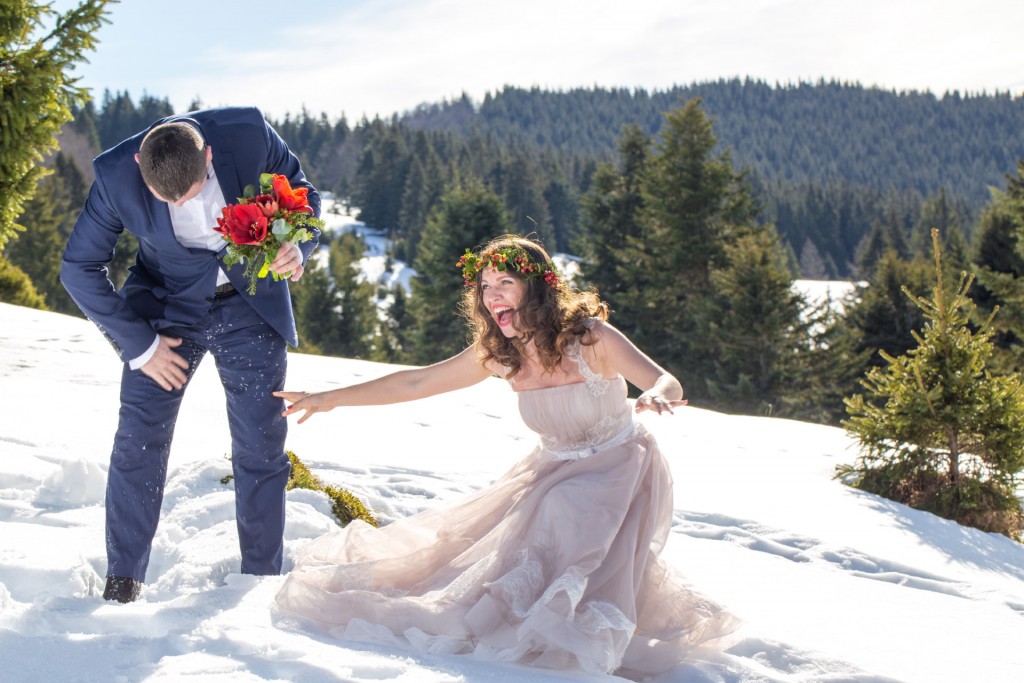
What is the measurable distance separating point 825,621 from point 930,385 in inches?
163

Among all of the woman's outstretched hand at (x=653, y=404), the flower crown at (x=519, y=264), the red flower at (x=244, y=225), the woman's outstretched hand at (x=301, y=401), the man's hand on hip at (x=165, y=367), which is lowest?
the woman's outstretched hand at (x=301, y=401)

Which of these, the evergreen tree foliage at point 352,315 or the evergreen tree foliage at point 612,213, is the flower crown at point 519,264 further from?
the evergreen tree foliage at point 352,315

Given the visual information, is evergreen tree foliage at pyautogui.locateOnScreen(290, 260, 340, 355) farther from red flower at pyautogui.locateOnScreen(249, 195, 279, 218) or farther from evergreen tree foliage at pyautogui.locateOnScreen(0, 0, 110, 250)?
red flower at pyautogui.locateOnScreen(249, 195, 279, 218)

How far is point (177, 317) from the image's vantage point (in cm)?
362

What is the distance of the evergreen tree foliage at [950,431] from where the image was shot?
7.48 m

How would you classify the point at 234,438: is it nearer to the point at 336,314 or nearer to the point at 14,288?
the point at 14,288


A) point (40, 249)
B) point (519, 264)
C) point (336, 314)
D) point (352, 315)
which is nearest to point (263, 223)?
point (519, 264)

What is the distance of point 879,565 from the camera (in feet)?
18.8

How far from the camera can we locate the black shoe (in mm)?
3506

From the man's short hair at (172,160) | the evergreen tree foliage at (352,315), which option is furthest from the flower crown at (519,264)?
the evergreen tree foliage at (352,315)

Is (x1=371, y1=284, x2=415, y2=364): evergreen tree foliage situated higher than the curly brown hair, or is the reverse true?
the curly brown hair

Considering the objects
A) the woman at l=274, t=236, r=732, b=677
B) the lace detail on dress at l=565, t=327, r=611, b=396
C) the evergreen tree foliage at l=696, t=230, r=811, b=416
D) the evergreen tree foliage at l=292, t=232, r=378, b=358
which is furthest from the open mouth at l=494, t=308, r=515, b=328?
the evergreen tree foliage at l=292, t=232, r=378, b=358

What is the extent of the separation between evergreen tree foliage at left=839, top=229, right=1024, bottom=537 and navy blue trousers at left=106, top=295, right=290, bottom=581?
18.7 feet

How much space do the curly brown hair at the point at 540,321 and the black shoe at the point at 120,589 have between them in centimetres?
168
